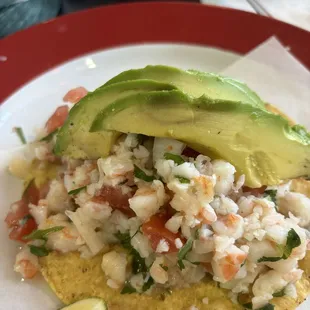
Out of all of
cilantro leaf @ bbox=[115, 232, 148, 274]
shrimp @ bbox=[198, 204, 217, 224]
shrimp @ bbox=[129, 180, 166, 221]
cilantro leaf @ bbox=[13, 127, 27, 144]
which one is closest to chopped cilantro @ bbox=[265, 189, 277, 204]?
shrimp @ bbox=[198, 204, 217, 224]

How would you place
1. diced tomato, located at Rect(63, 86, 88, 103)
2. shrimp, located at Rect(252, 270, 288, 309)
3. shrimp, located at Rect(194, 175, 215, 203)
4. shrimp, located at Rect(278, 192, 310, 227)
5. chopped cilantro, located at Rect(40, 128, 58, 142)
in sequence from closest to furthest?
shrimp, located at Rect(194, 175, 215, 203)
shrimp, located at Rect(252, 270, 288, 309)
shrimp, located at Rect(278, 192, 310, 227)
chopped cilantro, located at Rect(40, 128, 58, 142)
diced tomato, located at Rect(63, 86, 88, 103)

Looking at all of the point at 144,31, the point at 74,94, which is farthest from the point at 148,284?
the point at 144,31

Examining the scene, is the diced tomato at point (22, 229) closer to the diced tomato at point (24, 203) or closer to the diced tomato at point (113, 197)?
the diced tomato at point (24, 203)

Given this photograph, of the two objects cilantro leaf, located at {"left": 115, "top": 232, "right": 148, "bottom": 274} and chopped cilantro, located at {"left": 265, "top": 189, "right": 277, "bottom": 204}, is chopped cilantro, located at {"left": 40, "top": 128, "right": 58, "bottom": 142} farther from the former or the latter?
chopped cilantro, located at {"left": 265, "top": 189, "right": 277, "bottom": 204}

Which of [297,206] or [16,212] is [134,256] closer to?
[16,212]

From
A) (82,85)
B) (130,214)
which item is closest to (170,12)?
(82,85)

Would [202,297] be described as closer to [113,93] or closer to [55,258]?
[55,258]
